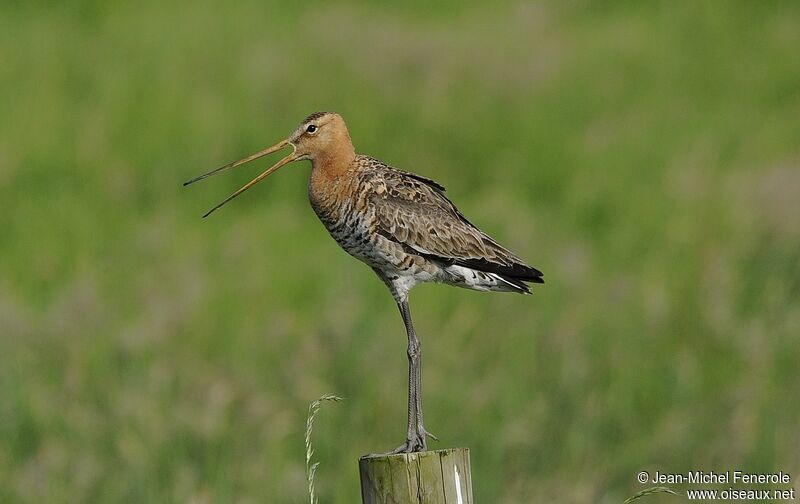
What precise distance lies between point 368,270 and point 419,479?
6757 millimetres

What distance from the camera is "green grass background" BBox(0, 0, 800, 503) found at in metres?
8.65

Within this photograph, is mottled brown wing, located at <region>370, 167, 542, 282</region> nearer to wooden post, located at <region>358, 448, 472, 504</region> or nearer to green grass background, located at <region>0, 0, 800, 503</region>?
wooden post, located at <region>358, 448, 472, 504</region>

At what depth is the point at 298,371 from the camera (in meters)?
9.23

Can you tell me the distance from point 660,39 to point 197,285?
351 inches

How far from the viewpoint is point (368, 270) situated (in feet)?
36.2

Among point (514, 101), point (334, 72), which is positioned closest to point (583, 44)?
point (514, 101)

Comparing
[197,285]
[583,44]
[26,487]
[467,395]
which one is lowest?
[26,487]

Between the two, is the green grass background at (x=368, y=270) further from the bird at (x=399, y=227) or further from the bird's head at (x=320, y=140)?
the bird's head at (x=320, y=140)

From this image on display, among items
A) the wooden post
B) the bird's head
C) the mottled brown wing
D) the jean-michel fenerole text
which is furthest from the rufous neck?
the jean-michel fenerole text

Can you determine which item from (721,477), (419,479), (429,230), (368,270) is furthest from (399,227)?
(368,270)

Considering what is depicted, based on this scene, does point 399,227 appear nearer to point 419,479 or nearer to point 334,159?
point 334,159

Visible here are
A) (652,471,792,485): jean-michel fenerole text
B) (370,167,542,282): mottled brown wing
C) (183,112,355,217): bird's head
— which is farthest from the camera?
(652,471,792,485): jean-michel fenerole text

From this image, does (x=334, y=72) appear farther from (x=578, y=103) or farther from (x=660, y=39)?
(x=660, y=39)

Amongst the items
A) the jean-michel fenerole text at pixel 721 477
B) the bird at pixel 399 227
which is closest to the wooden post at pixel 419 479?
the bird at pixel 399 227
